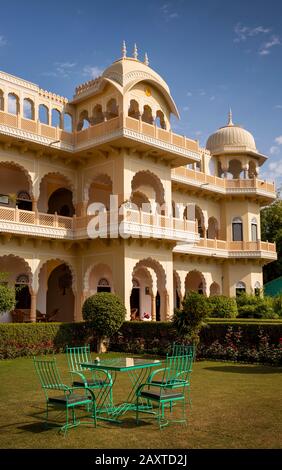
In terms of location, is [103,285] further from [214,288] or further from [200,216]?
[214,288]

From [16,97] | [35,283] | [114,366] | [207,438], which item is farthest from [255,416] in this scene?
[16,97]

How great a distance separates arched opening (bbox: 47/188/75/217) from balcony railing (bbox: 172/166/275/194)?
646 centimetres

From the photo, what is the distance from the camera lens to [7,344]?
16.9 metres

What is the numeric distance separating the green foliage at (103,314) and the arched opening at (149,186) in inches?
251

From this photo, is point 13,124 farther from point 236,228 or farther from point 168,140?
point 236,228

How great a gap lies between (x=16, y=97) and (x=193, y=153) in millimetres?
7885

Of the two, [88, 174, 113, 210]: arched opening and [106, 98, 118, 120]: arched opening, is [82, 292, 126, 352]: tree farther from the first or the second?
[106, 98, 118, 120]: arched opening

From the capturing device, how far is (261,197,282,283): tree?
43750 millimetres

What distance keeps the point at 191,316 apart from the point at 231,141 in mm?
17954

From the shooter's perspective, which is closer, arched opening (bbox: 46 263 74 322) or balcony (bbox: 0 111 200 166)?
balcony (bbox: 0 111 200 166)

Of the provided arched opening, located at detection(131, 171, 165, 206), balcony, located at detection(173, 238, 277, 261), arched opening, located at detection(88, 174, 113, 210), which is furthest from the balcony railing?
arched opening, located at detection(88, 174, 113, 210)

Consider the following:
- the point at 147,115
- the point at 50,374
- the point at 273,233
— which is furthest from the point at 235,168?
the point at 50,374

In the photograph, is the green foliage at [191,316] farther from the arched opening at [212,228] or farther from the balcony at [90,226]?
the arched opening at [212,228]

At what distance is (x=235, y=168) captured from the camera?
113 feet
